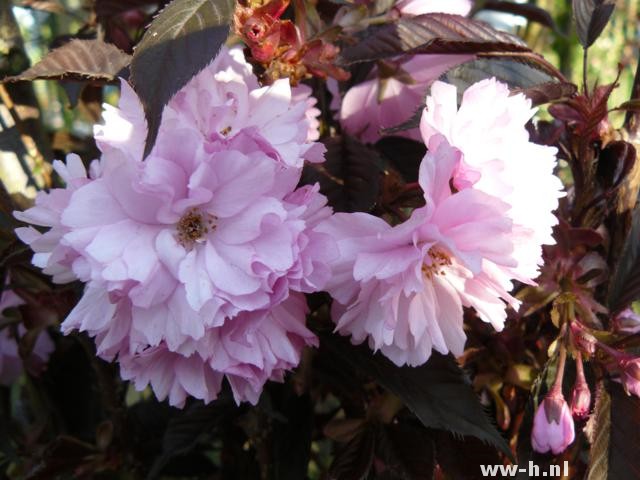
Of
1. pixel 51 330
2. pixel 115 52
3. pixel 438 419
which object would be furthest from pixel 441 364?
pixel 51 330

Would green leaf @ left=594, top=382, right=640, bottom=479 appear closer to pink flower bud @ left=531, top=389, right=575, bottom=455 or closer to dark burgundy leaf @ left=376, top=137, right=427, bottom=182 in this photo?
pink flower bud @ left=531, top=389, right=575, bottom=455

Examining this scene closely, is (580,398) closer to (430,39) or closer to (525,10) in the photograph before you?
(430,39)

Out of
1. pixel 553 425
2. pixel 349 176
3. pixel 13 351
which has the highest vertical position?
pixel 349 176

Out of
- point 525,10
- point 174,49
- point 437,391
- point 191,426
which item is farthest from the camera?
point 525,10

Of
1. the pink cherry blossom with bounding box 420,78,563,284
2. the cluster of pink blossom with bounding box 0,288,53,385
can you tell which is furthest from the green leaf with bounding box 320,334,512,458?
the cluster of pink blossom with bounding box 0,288,53,385

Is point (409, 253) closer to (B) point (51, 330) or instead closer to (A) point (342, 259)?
(A) point (342, 259)

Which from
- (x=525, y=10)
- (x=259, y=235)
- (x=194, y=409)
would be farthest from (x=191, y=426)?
(x=525, y=10)

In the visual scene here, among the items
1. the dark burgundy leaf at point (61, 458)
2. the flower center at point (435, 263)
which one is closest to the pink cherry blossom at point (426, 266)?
the flower center at point (435, 263)
